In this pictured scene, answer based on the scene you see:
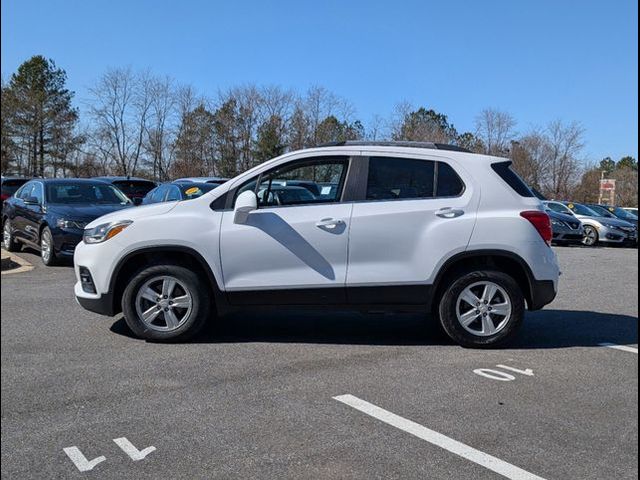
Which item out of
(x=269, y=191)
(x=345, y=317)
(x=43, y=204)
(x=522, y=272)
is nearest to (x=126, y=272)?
(x=269, y=191)

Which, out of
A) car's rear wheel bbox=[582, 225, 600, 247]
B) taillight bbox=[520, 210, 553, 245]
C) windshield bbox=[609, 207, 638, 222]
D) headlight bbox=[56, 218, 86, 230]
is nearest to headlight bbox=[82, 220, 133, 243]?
taillight bbox=[520, 210, 553, 245]

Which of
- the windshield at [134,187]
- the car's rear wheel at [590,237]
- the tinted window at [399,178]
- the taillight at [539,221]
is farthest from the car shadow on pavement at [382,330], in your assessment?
the car's rear wheel at [590,237]

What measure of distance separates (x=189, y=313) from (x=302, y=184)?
1.57 metres

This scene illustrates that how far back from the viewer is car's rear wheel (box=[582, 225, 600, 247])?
2038cm

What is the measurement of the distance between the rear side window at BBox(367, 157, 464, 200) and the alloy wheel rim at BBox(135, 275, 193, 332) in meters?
1.89

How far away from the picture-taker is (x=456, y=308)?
5.59 m

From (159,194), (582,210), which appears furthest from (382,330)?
(582,210)

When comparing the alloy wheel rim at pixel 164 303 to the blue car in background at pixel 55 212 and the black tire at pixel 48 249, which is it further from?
the black tire at pixel 48 249

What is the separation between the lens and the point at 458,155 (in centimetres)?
575

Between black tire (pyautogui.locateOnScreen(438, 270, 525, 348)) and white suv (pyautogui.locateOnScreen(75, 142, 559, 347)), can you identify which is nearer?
white suv (pyautogui.locateOnScreen(75, 142, 559, 347))

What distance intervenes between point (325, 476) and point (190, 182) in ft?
37.9

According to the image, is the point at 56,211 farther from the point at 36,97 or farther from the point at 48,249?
the point at 36,97

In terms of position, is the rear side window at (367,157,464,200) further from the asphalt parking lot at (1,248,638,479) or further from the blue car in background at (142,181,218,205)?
the blue car in background at (142,181,218,205)

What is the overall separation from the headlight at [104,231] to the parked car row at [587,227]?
16103 millimetres
